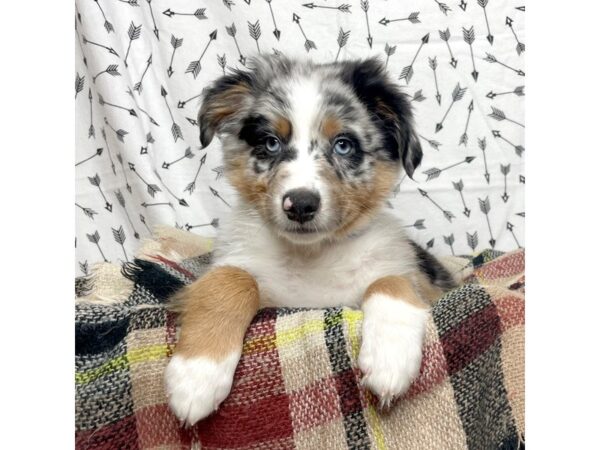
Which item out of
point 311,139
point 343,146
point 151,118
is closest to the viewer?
point 311,139

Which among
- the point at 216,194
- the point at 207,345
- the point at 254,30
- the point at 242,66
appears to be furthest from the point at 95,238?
the point at 207,345

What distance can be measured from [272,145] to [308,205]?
487 millimetres

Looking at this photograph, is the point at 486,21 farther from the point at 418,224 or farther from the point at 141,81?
the point at 141,81

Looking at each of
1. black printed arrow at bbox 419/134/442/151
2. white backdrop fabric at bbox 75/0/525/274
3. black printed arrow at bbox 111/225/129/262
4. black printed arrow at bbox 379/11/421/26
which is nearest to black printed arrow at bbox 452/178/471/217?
white backdrop fabric at bbox 75/0/525/274

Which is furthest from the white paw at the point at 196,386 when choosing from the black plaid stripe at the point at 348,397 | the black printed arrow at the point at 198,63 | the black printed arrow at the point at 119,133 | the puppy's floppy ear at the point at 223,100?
the black printed arrow at the point at 198,63

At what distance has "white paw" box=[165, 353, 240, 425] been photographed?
1914mm

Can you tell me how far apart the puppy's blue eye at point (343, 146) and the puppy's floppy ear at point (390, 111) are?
252mm

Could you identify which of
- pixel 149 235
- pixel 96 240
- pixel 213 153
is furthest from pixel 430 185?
pixel 96 240

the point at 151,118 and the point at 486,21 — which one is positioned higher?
the point at 486,21

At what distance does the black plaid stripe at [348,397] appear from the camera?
1986 mm

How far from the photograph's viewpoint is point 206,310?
2152 millimetres

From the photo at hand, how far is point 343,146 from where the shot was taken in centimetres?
269

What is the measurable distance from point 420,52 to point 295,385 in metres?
2.55

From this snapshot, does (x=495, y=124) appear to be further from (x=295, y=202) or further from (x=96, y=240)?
(x=96, y=240)
